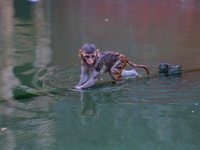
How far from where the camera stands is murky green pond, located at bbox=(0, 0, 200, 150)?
344cm

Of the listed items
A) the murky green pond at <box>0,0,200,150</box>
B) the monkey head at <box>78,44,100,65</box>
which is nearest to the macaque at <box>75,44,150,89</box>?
the monkey head at <box>78,44,100,65</box>

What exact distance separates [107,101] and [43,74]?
124cm

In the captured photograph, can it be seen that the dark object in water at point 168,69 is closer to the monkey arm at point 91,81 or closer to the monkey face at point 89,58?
the monkey arm at point 91,81

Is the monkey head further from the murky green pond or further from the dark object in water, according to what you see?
the dark object in water

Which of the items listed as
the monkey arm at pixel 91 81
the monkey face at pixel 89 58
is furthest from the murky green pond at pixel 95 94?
the monkey face at pixel 89 58

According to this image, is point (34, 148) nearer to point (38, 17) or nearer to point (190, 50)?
point (190, 50)

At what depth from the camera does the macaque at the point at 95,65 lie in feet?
15.2

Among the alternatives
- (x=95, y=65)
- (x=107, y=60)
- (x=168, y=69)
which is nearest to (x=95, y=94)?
(x=95, y=65)

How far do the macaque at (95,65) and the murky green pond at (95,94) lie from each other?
4.6 inches

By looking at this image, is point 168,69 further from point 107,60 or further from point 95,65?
point 95,65

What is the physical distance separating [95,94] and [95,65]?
37 centimetres

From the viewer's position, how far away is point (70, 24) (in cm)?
949

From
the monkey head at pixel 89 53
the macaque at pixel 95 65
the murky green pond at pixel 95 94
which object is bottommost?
the murky green pond at pixel 95 94

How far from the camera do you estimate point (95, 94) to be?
15.0 ft
